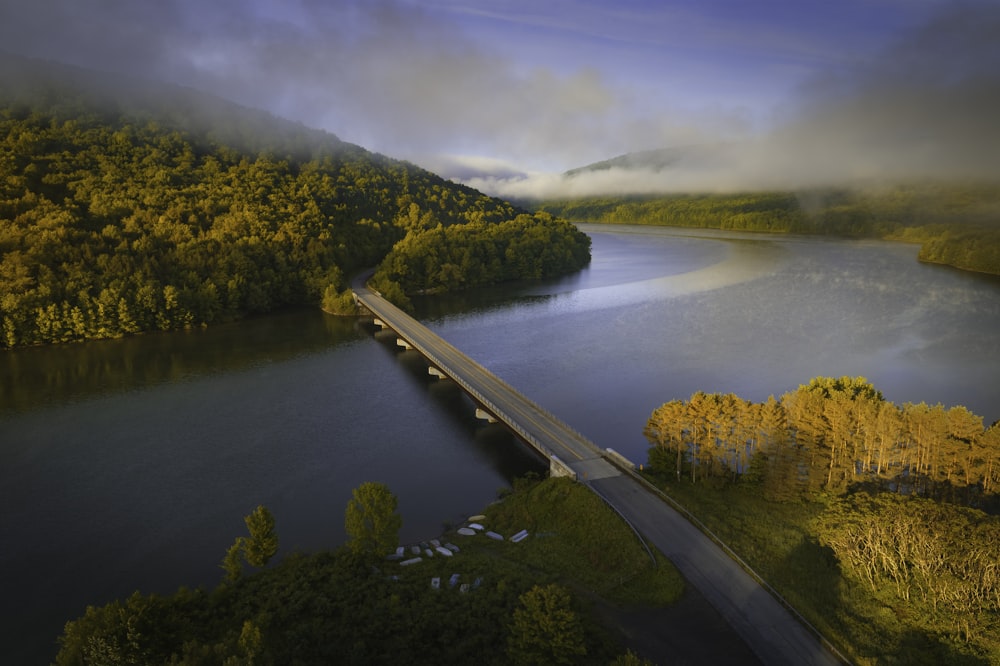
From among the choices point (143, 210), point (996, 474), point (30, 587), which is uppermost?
point (143, 210)

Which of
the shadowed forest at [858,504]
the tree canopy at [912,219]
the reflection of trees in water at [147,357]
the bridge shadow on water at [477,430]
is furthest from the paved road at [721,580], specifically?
the tree canopy at [912,219]

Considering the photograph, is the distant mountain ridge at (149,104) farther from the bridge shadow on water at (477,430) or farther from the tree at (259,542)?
the tree at (259,542)

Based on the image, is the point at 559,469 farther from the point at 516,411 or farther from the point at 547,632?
the point at 547,632

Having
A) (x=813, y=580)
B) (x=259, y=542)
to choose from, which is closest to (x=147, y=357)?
(x=259, y=542)

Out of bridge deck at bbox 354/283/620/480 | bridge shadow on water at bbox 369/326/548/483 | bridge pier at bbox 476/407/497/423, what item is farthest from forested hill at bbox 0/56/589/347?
bridge pier at bbox 476/407/497/423

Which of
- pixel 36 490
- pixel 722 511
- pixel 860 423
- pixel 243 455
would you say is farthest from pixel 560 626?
pixel 36 490

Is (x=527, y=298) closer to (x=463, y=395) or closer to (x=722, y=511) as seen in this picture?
(x=463, y=395)

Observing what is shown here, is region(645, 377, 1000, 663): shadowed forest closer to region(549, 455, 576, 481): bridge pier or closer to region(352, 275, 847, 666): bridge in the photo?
region(352, 275, 847, 666): bridge
